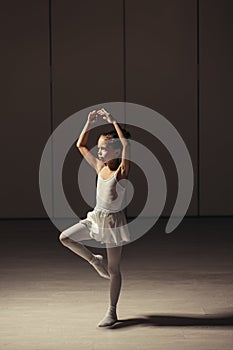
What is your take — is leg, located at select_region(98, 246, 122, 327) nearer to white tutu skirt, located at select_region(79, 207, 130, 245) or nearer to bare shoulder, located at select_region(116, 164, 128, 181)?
white tutu skirt, located at select_region(79, 207, 130, 245)


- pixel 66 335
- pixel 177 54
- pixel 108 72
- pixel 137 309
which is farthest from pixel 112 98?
pixel 66 335

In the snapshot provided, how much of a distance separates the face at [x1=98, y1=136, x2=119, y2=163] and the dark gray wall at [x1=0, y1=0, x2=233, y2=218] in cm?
481

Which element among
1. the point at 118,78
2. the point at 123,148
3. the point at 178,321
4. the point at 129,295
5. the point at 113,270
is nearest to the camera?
the point at 123,148

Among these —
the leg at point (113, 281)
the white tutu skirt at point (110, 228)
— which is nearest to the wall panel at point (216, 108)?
the leg at point (113, 281)

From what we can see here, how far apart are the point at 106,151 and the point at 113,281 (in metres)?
0.82

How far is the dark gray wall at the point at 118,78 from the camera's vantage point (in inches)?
384

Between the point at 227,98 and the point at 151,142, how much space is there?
106cm

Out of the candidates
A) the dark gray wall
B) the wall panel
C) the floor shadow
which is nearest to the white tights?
the floor shadow

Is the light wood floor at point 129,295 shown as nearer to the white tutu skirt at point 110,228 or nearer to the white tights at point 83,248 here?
the white tights at point 83,248

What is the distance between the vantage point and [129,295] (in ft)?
19.8

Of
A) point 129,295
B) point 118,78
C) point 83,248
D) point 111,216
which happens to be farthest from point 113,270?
point 118,78

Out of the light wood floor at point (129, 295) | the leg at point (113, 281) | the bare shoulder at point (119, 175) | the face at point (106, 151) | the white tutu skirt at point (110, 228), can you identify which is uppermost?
the face at point (106, 151)

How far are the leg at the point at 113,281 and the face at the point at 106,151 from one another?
57cm

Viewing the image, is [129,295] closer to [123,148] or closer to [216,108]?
[123,148]
